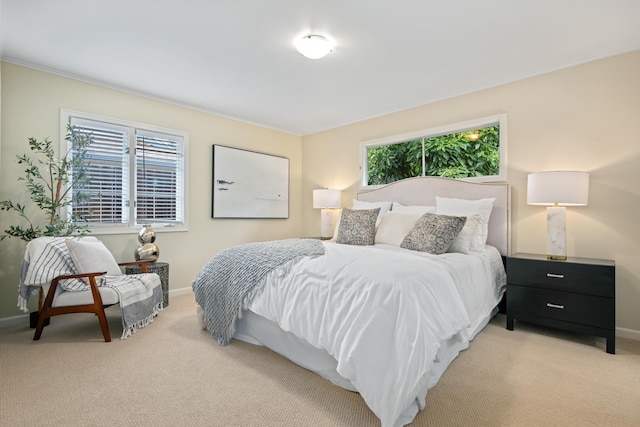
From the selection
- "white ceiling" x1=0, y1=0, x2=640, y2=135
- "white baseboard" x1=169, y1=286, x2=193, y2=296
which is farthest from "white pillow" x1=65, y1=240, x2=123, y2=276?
"white ceiling" x1=0, y1=0, x2=640, y2=135

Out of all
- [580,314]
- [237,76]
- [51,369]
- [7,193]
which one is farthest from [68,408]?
[580,314]

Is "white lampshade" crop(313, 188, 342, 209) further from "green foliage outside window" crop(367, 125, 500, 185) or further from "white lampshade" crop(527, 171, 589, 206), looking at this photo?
"white lampshade" crop(527, 171, 589, 206)

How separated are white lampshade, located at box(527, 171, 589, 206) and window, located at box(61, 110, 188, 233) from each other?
12.8 ft

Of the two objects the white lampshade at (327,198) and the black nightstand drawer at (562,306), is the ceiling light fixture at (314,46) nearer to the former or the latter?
the white lampshade at (327,198)

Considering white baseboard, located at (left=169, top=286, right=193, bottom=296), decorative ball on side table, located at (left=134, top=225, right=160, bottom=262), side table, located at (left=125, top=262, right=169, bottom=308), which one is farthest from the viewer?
white baseboard, located at (left=169, top=286, right=193, bottom=296)

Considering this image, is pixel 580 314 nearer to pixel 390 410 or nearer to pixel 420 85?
pixel 390 410

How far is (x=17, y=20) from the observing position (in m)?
2.30

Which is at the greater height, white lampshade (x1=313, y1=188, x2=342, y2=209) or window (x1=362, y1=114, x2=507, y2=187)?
window (x1=362, y1=114, x2=507, y2=187)

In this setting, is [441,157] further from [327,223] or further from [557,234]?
[327,223]

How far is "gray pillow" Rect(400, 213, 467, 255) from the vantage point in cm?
265

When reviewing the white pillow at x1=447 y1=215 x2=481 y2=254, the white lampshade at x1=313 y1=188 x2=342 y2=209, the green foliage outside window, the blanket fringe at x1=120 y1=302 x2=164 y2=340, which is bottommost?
the blanket fringe at x1=120 y1=302 x2=164 y2=340

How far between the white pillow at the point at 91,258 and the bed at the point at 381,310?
Result: 0.91 m

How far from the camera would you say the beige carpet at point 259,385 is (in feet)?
5.15

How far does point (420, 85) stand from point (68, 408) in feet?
12.6
